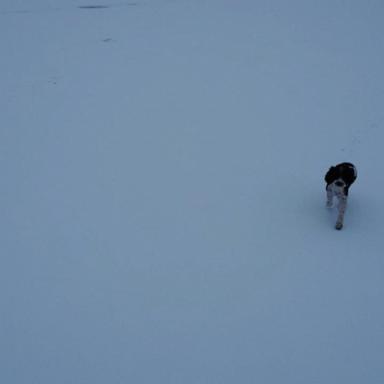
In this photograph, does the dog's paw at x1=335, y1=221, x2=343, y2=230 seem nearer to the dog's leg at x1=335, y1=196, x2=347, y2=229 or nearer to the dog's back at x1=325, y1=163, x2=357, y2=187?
the dog's leg at x1=335, y1=196, x2=347, y2=229

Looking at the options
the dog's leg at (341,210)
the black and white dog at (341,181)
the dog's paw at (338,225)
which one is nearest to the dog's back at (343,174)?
the black and white dog at (341,181)

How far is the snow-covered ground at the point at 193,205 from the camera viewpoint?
272 cm

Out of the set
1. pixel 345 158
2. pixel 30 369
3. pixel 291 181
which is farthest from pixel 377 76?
A: pixel 30 369

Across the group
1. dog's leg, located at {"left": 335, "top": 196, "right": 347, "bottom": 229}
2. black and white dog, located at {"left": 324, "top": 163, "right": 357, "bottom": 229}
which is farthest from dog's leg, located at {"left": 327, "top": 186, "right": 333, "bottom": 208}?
dog's leg, located at {"left": 335, "top": 196, "right": 347, "bottom": 229}

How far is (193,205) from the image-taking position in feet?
12.5

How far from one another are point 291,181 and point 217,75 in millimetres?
2347

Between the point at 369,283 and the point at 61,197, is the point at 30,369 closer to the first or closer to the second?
the point at 61,197

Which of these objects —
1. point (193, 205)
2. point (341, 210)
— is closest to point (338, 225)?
point (341, 210)

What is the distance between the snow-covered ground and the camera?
2.72 metres

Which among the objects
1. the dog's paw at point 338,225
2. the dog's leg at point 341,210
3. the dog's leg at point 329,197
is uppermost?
the dog's leg at point 329,197

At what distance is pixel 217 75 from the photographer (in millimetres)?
5723

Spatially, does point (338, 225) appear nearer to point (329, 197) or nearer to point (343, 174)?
point (329, 197)

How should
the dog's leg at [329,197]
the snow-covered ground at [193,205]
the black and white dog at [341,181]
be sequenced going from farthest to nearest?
the dog's leg at [329,197] → the black and white dog at [341,181] → the snow-covered ground at [193,205]

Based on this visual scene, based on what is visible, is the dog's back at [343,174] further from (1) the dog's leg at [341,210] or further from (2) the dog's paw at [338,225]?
(2) the dog's paw at [338,225]
